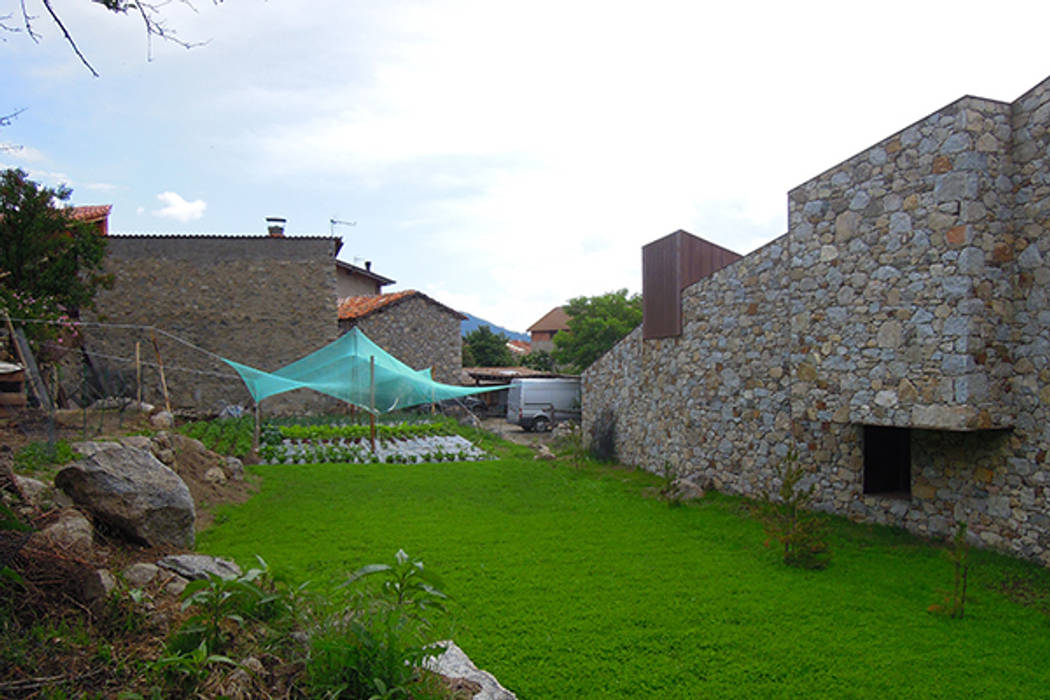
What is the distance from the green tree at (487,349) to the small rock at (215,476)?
2489cm

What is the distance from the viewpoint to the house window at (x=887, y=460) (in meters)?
7.07

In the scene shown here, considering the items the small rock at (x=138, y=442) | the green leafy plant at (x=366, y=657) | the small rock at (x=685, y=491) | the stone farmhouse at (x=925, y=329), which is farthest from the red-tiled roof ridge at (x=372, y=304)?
the green leafy plant at (x=366, y=657)

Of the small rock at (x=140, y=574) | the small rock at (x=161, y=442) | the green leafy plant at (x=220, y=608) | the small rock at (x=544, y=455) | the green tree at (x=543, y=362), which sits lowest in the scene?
the small rock at (x=544, y=455)

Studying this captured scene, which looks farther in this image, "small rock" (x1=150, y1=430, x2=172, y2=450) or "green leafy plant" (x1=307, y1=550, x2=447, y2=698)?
"small rock" (x1=150, y1=430, x2=172, y2=450)

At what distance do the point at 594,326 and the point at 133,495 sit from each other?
78.0 ft

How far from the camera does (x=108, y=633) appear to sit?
305 cm

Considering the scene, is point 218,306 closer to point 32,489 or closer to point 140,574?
point 32,489

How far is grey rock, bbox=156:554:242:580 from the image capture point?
13.4 feet

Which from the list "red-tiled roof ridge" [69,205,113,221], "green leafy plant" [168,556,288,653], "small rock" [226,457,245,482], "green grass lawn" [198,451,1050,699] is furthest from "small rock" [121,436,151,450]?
"red-tiled roof ridge" [69,205,113,221]

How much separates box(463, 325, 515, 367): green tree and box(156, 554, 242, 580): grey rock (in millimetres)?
29369

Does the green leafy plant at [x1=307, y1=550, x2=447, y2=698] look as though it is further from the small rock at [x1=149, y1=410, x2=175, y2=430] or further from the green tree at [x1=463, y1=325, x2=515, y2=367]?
the green tree at [x1=463, y1=325, x2=515, y2=367]

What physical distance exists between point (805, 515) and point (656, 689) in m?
4.00

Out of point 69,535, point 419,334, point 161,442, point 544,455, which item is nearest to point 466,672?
point 69,535

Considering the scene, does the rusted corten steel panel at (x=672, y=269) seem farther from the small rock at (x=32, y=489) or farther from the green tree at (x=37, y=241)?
the green tree at (x=37, y=241)
